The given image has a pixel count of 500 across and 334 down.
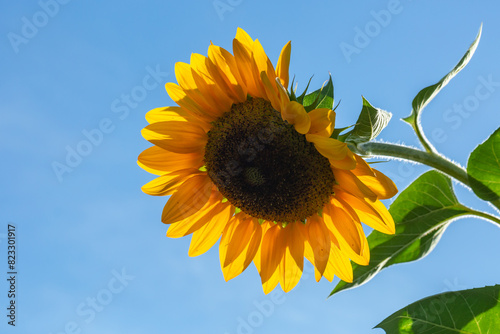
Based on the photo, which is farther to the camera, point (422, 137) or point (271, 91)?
point (422, 137)

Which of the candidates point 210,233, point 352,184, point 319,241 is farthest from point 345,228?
point 210,233

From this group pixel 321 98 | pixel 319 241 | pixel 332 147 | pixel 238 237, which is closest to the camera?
pixel 332 147

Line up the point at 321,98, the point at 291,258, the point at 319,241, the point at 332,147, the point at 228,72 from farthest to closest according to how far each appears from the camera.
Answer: the point at 291,258, the point at 319,241, the point at 228,72, the point at 321,98, the point at 332,147

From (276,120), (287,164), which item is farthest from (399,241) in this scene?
(276,120)

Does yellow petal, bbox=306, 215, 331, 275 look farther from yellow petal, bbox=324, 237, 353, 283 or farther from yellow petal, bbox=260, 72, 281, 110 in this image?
yellow petal, bbox=260, 72, 281, 110

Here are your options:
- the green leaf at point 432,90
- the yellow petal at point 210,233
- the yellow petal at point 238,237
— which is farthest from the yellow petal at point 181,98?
the green leaf at point 432,90

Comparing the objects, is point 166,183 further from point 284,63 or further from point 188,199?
point 284,63

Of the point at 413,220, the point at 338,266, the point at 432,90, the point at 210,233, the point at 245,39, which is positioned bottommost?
the point at 413,220

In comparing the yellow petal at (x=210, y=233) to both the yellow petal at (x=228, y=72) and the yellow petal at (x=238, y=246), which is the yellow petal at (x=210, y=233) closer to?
the yellow petal at (x=238, y=246)
